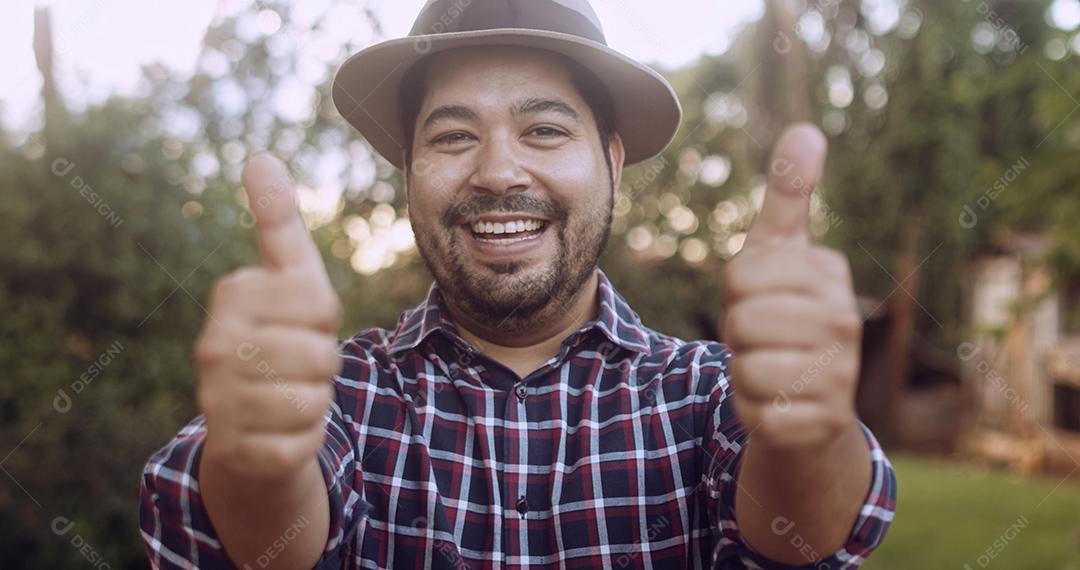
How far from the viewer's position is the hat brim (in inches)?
76.8

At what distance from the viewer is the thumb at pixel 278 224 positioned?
1073 millimetres

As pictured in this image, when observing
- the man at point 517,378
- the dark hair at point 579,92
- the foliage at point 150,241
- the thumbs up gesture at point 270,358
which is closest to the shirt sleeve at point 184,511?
the man at point 517,378

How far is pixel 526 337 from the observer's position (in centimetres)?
205

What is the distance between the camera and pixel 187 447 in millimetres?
1335

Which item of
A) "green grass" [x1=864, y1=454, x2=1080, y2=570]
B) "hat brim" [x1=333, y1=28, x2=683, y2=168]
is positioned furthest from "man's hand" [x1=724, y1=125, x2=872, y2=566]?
"green grass" [x1=864, y1=454, x2=1080, y2=570]

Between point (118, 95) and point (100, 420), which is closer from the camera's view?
point (100, 420)

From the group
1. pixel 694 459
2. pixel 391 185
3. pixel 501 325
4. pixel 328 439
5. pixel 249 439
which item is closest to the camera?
pixel 249 439

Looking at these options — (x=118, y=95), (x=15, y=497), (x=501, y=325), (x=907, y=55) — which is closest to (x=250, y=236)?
(x=118, y=95)

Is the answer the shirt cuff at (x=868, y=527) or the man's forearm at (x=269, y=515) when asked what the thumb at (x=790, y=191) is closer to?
the shirt cuff at (x=868, y=527)

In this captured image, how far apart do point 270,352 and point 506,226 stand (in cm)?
96

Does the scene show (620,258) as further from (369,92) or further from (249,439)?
(249,439)

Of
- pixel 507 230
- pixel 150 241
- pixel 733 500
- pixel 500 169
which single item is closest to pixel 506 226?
pixel 507 230

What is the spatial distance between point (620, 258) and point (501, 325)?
20.3 feet

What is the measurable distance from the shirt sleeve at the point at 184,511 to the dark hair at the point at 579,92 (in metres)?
1.00
